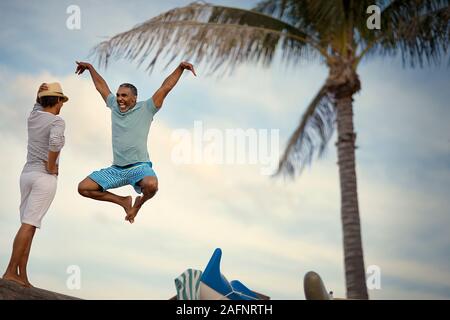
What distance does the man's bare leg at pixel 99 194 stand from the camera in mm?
6195

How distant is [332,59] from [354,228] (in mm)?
3459

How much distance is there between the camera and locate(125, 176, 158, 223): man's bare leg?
602 cm

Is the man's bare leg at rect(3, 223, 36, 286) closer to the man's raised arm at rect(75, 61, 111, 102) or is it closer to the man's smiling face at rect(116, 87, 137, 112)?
the man's smiling face at rect(116, 87, 137, 112)

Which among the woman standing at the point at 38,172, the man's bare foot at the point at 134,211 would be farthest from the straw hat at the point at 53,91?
the man's bare foot at the point at 134,211

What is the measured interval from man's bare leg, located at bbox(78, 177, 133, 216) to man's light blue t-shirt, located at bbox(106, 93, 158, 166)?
30 centimetres

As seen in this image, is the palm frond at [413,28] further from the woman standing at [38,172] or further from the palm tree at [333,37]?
the woman standing at [38,172]

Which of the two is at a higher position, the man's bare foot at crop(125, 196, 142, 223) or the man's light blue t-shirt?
the man's light blue t-shirt

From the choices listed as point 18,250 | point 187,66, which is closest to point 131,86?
point 187,66

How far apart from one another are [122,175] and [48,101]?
0.96 meters

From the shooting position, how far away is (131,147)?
6117mm

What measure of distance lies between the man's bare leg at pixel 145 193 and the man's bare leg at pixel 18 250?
1047 millimetres

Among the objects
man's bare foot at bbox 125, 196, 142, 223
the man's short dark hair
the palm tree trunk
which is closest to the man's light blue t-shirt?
the man's short dark hair

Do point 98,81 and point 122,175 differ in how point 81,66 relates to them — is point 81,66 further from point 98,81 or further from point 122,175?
point 122,175
